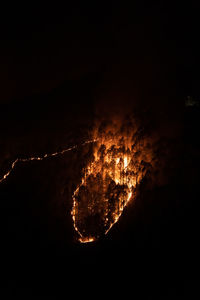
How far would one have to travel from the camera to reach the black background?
2926 mm

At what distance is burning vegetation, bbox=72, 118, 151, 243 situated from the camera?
11.5ft

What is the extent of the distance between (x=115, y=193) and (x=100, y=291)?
109cm

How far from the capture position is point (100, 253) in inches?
122

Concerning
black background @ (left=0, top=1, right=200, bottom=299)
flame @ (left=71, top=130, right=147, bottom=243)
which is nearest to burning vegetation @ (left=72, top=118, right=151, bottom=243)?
flame @ (left=71, top=130, right=147, bottom=243)

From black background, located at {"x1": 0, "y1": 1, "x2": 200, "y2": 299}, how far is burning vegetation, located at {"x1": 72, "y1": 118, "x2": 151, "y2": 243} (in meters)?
0.13

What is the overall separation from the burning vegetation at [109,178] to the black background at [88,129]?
0.13 m

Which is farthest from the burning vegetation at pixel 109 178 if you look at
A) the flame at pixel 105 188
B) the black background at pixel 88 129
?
the black background at pixel 88 129

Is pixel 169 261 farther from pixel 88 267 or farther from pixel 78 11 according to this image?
pixel 78 11

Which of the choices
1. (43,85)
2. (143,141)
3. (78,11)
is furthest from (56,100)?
(143,141)

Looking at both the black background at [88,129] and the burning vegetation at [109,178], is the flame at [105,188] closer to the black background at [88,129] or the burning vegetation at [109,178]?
the burning vegetation at [109,178]

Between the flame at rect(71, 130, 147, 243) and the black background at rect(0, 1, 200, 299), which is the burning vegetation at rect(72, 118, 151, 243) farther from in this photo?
the black background at rect(0, 1, 200, 299)

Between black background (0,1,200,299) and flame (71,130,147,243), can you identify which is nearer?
black background (0,1,200,299)

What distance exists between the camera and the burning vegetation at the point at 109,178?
3.50 m

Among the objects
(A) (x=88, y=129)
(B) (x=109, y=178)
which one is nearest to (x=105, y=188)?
(B) (x=109, y=178)
